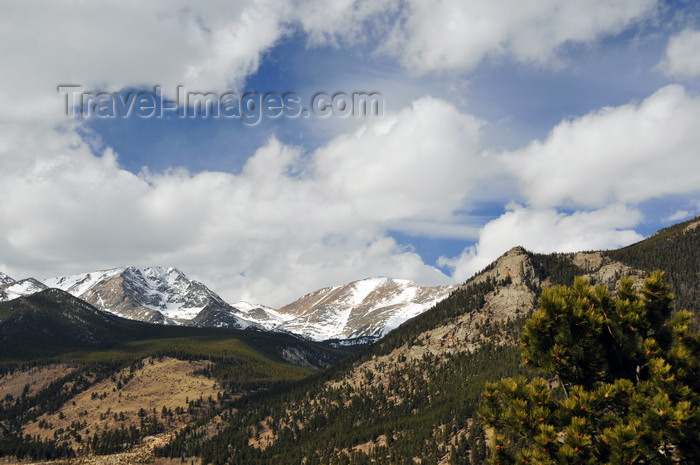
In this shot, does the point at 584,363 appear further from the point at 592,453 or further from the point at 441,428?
the point at 441,428

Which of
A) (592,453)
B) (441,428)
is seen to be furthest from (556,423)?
(441,428)

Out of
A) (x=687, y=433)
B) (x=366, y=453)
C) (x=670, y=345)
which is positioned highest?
(x=670, y=345)

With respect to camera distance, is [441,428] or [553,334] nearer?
[553,334]

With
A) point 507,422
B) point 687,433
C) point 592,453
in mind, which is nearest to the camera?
point 687,433

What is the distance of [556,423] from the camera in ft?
65.8

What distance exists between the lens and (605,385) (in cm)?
2017

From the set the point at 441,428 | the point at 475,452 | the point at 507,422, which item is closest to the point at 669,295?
the point at 507,422

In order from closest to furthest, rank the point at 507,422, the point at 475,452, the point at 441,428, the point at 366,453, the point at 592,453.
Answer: the point at 592,453, the point at 507,422, the point at 475,452, the point at 441,428, the point at 366,453

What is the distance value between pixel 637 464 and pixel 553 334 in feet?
18.8

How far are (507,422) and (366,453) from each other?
642 ft

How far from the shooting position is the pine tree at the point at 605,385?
60.7ft

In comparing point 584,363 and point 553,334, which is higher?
point 553,334

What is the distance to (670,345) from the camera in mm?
21266

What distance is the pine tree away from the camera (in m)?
18.5
